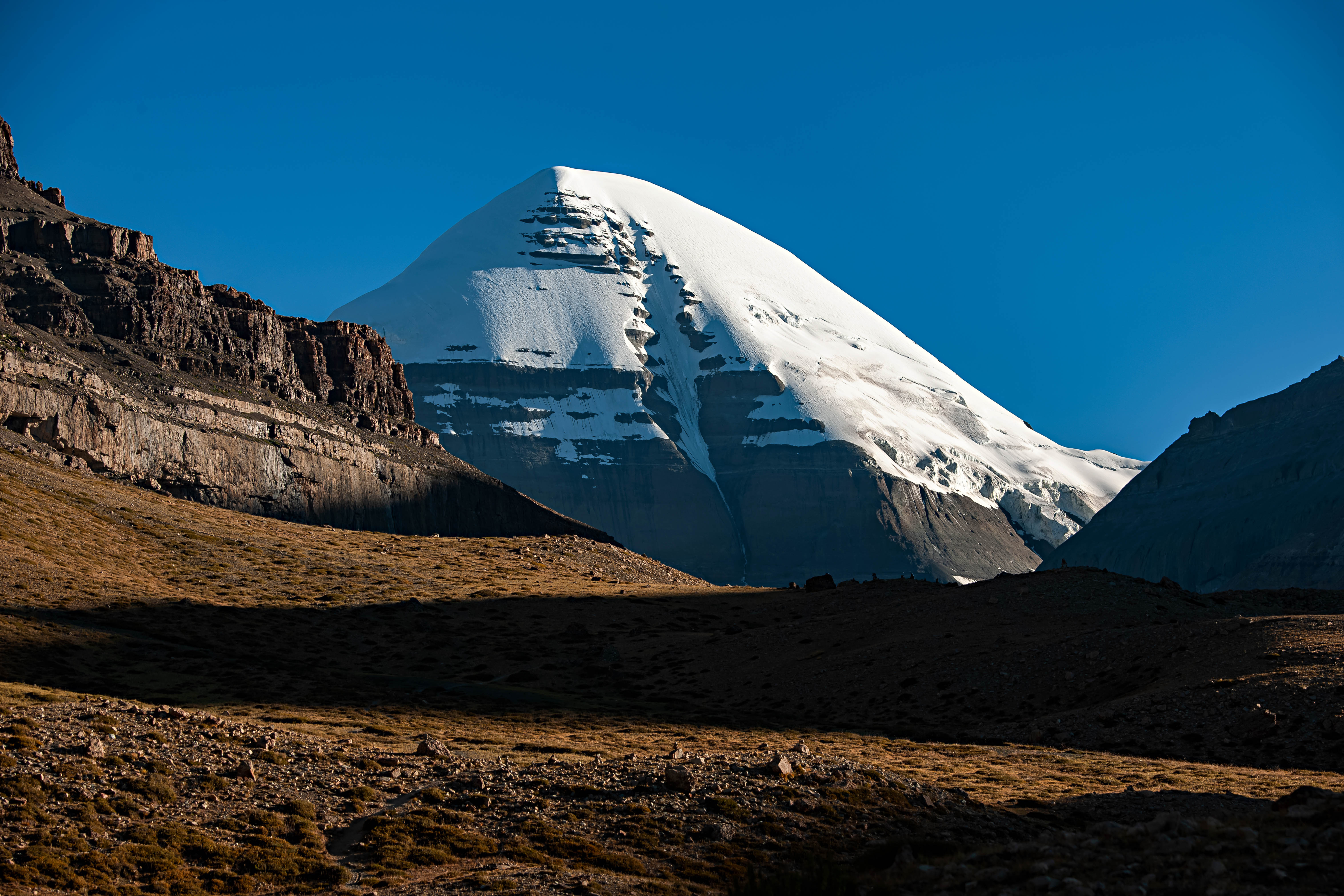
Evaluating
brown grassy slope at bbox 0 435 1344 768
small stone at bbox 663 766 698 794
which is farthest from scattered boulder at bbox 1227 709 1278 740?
small stone at bbox 663 766 698 794

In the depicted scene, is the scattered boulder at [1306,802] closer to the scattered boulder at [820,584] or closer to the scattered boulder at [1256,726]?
the scattered boulder at [1256,726]

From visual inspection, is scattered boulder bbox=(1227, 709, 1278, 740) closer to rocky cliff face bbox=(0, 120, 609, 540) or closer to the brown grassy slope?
the brown grassy slope

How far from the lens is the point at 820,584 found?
10106cm

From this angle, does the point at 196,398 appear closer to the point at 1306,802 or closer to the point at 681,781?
the point at 681,781

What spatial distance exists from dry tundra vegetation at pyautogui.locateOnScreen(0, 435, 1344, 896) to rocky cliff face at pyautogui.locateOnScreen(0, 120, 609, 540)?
2587 centimetres

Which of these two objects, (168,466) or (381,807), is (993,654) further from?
(168,466)

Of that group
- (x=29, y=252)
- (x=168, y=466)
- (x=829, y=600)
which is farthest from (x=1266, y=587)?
(x=29, y=252)

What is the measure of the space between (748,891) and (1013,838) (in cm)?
890

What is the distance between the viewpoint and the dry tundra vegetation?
21.0 m

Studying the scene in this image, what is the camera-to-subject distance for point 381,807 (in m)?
25.6

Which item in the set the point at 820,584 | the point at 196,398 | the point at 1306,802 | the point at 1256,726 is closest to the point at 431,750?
the point at 1306,802

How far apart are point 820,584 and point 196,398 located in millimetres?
81074

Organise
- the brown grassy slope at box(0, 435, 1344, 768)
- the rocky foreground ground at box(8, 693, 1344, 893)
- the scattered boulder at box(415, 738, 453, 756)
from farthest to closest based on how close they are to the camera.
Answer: the brown grassy slope at box(0, 435, 1344, 768) < the scattered boulder at box(415, 738, 453, 756) < the rocky foreground ground at box(8, 693, 1344, 893)

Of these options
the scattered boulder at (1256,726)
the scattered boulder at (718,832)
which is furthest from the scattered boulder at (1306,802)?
the scattered boulder at (1256,726)
